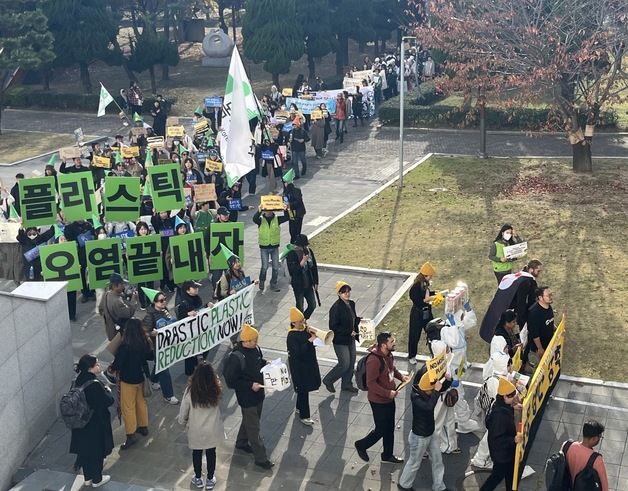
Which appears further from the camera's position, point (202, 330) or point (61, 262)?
point (61, 262)

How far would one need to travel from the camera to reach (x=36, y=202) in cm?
1669

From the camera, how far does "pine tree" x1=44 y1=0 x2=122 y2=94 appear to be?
134 ft

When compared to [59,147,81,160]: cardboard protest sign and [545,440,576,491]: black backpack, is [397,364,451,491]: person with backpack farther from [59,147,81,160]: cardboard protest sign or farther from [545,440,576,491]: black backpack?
[59,147,81,160]: cardboard protest sign

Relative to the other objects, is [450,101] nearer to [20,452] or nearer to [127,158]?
[127,158]

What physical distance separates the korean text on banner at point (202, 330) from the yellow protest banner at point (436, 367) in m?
3.78

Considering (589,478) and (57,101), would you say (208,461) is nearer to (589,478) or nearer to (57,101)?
(589,478)

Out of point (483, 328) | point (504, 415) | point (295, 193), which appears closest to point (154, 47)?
point (295, 193)

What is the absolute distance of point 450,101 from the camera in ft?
120

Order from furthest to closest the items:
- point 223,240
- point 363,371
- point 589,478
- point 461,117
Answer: point 461,117, point 223,240, point 363,371, point 589,478

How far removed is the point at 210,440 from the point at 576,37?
64.3ft

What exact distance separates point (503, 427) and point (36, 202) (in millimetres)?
10521

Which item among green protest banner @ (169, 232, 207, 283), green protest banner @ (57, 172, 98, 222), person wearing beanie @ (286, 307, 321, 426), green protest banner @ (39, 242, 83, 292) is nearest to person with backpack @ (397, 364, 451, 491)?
person wearing beanie @ (286, 307, 321, 426)

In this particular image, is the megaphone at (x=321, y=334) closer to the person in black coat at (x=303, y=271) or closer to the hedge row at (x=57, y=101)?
the person in black coat at (x=303, y=271)

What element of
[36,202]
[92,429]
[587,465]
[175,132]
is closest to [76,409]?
[92,429]
